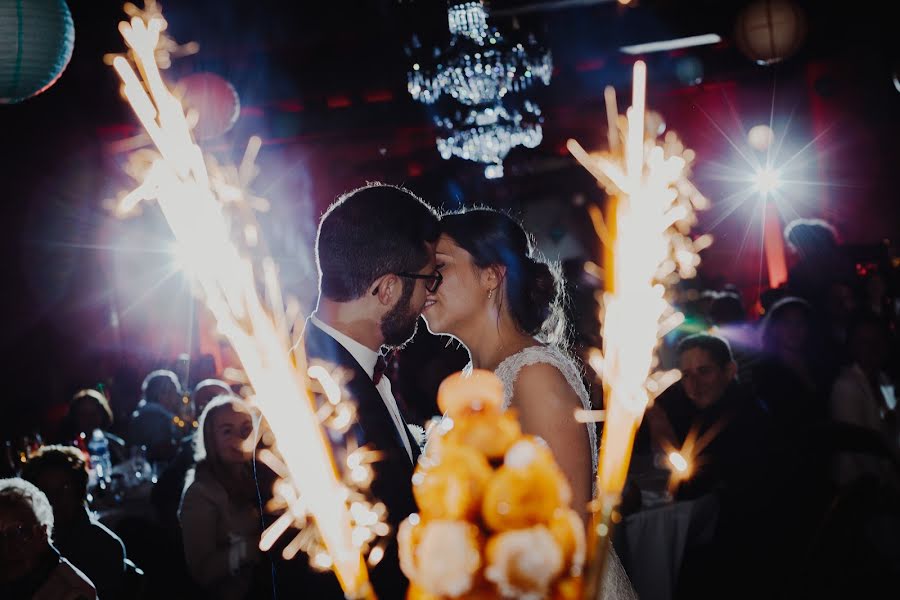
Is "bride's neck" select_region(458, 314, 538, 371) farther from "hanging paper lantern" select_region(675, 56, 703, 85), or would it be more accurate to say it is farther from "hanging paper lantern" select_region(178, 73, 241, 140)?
"hanging paper lantern" select_region(675, 56, 703, 85)

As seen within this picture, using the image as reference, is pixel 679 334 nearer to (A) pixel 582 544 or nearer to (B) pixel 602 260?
(A) pixel 582 544

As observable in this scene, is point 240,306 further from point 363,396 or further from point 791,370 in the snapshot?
point 791,370

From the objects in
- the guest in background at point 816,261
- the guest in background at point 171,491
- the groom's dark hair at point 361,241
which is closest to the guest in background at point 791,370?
the guest in background at point 816,261

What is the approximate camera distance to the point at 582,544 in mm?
866

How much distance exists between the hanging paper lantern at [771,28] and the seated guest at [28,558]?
5.33m

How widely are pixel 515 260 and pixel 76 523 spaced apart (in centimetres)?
229

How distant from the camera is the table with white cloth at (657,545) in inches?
142

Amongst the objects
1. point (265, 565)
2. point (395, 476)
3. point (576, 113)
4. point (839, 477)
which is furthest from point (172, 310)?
point (395, 476)

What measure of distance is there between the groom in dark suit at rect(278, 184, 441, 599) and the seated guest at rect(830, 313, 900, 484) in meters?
2.43

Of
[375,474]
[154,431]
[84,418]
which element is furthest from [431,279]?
[84,418]

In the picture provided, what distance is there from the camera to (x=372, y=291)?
2.10 meters

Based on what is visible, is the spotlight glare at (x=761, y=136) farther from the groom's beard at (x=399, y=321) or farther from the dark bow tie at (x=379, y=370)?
the dark bow tie at (x=379, y=370)

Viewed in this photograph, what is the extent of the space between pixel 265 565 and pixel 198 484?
524 mm

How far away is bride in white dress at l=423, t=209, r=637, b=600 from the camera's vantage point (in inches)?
87.1
